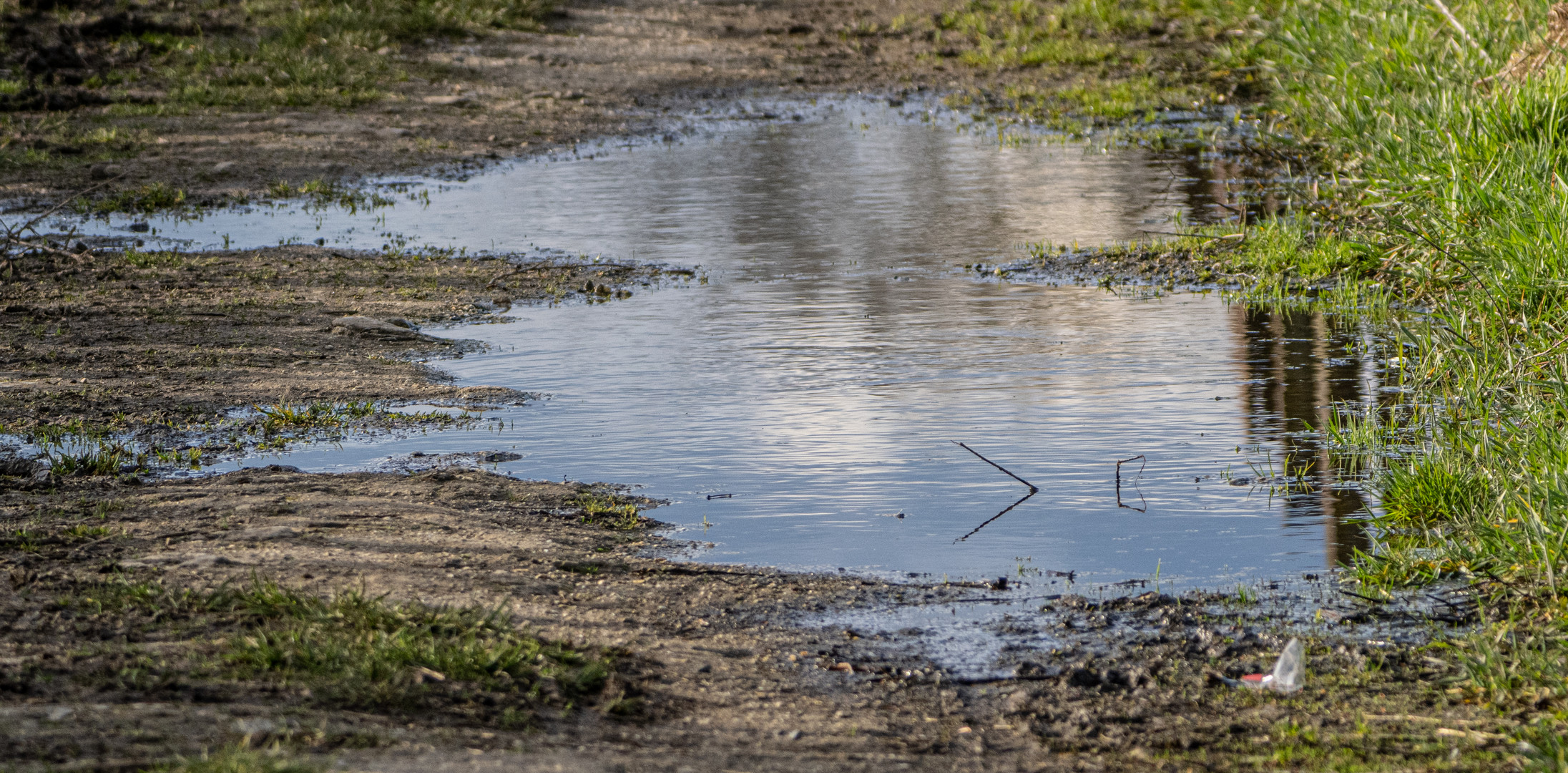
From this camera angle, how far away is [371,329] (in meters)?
8.93

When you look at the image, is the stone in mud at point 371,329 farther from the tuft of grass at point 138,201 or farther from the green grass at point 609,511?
the tuft of grass at point 138,201

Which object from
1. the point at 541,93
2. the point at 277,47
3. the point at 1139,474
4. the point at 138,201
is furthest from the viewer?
the point at 277,47

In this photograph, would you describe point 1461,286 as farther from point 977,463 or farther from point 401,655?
point 401,655

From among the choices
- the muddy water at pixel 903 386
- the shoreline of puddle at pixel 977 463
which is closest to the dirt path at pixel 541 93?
the muddy water at pixel 903 386

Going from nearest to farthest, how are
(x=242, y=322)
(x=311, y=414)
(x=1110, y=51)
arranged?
(x=311, y=414) → (x=242, y=322) → (x=1110, y=51)

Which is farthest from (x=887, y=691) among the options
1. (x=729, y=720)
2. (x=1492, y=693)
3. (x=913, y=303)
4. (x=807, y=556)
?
(x=913, y=303)

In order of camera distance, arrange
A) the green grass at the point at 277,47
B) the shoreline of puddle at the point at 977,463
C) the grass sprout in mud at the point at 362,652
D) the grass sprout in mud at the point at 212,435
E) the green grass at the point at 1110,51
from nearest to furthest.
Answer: the grass sprout in mud at the point at 362,652
the shoreline of puddle at the point at 977,463
the grass sprout in mud at the point at 212,435
the green grass at the point at 277,47
the green grass at the point at 1110,51

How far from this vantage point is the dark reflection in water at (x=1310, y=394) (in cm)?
616

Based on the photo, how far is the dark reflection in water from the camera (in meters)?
6.16

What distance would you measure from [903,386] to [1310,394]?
1.93 meters

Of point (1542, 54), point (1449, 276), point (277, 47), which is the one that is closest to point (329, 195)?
point (277, 47)

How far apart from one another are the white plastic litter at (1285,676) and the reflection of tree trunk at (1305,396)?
1128mm

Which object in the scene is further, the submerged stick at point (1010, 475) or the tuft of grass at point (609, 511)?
the submerged stick at point (1010, 475)

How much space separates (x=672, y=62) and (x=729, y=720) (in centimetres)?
1749
